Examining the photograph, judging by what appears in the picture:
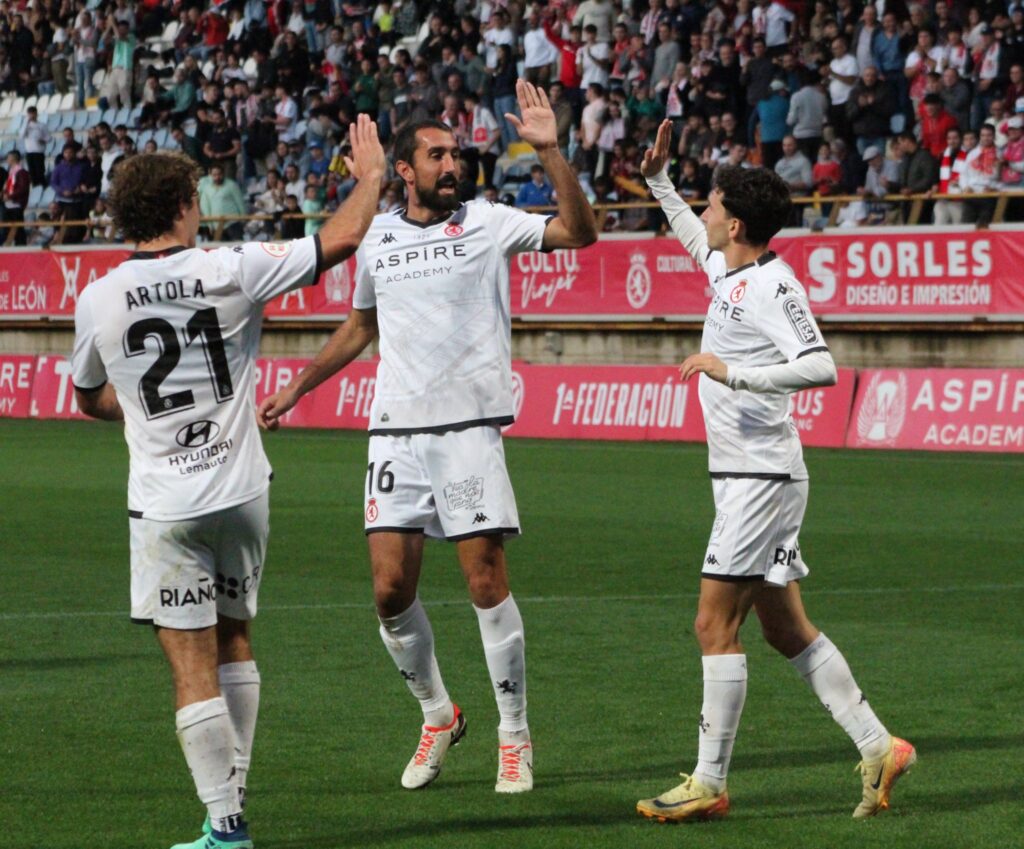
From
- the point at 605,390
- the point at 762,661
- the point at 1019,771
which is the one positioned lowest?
the point at 605,390

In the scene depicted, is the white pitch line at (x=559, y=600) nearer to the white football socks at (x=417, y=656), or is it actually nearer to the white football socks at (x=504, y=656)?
the white football socks at (x=417, y=656)

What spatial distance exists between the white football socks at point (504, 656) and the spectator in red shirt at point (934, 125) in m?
16.5

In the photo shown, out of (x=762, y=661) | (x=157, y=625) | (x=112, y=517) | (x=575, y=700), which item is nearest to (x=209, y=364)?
(x=157, y=625)

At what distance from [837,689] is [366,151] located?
2.29 metres

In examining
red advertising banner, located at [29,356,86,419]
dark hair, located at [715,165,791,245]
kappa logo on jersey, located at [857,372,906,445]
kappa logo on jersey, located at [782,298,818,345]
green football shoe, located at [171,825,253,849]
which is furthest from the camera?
red advertising banner, located at [29,356,86,419]

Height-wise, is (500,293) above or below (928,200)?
above

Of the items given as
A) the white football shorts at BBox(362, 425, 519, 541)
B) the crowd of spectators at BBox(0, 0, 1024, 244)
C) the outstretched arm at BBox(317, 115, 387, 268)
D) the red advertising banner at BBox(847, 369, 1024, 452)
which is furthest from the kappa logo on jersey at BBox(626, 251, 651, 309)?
the outstretched arm at BBox(317, 115, 387, 268)

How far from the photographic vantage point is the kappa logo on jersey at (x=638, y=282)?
2459cm

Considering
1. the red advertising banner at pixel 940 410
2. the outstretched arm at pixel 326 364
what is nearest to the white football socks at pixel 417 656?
the outstretched arm at pixel 326 364

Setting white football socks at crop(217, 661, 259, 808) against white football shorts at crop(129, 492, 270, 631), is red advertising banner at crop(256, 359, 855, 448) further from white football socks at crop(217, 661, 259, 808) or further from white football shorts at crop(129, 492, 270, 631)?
white football shorts at crop(129, 492, 270, 631)

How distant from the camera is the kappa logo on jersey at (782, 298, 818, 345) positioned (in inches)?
231

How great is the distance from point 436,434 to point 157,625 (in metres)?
1.50

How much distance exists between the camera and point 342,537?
549 inches

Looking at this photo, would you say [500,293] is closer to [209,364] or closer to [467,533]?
[467,533]
